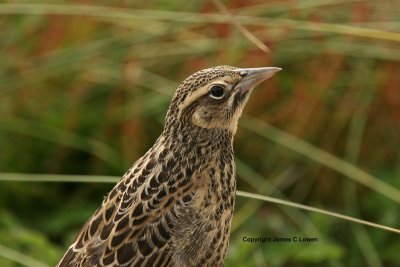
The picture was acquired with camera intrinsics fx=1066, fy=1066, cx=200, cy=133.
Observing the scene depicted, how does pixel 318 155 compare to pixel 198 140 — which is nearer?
pixel 198 140

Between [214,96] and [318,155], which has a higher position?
[318,155]

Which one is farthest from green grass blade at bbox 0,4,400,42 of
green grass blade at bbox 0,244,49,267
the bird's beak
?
green grass blade at bbox 0,244,49,267

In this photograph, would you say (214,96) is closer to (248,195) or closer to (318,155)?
(248,195)

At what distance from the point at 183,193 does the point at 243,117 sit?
189cm

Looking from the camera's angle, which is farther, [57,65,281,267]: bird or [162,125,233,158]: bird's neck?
[162,125,233,158]: bird's neck

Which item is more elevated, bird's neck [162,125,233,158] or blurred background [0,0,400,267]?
blurred background [0,0,400,267]

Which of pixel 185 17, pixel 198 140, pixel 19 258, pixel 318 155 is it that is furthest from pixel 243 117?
pixel 198 140

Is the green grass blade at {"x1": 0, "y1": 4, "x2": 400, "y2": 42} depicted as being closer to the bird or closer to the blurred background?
the blurred background

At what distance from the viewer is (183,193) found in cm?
352

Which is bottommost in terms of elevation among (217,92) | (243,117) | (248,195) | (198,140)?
(248,195)

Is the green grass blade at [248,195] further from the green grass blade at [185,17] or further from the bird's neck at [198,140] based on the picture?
the green grass blade at [185,17]

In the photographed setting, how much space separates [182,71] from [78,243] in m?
2.05

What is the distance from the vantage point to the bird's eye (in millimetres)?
3572

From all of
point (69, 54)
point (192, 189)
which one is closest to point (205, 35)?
point (69, 54)
